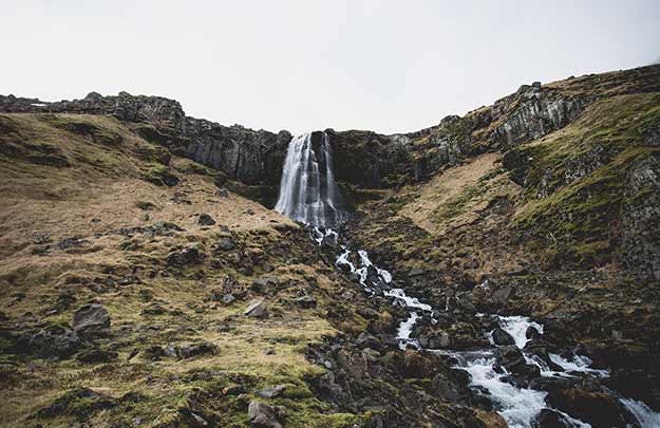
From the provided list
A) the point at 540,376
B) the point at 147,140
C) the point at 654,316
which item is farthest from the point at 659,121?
the point at 147,140

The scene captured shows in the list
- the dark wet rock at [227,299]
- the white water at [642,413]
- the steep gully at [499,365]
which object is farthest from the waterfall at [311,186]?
the white water at [642,413]

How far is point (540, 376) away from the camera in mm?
19438

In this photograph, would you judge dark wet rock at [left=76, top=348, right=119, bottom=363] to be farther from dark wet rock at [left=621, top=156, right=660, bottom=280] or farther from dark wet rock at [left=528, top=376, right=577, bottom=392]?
dark wet rock at [left=621, top=156, right=660, bottom=280]

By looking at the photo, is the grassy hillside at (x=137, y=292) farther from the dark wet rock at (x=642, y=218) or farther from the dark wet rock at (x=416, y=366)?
the dark wet rock at (x=642, y=218)

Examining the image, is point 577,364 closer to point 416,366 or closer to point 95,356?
point 416,366

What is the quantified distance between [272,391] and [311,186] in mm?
60341

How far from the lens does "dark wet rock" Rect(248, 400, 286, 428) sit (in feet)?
31.0

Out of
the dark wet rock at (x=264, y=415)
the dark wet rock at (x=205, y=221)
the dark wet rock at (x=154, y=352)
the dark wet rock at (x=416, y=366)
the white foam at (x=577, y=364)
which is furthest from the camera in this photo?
the dark wet rock at (x=205, y=221)

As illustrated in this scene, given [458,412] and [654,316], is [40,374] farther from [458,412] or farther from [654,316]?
[654,316]

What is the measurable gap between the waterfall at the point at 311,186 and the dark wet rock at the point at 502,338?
134 ft

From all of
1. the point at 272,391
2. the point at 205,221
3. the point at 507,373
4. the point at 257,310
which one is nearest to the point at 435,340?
the point at 507,373

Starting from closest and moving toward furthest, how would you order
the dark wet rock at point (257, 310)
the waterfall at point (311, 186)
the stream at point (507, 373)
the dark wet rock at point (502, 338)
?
the stream at point (507, 373) → the dark wet rock at point (257, 310) → the dark wet rock at point (502, 338) → the waterfall at point (311, 186)

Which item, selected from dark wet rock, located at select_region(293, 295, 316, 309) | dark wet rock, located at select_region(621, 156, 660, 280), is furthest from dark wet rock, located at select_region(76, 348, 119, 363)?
dark wet rock, located at select_region(621, 156, 660, 280)

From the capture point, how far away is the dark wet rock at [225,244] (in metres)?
29.7
